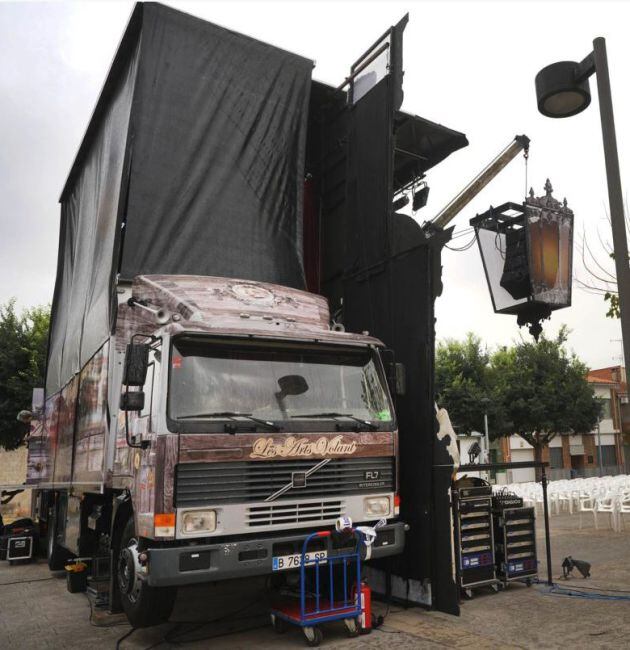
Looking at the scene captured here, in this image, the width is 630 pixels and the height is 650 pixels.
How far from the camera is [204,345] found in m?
6.04

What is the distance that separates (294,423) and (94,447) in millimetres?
2966

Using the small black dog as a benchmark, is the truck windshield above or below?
above

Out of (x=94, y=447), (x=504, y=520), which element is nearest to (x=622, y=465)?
(x=504, y=520)

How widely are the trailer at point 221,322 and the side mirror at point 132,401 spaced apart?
0.01m

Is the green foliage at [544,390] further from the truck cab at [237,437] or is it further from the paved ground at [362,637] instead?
the truck cab at [237,437]

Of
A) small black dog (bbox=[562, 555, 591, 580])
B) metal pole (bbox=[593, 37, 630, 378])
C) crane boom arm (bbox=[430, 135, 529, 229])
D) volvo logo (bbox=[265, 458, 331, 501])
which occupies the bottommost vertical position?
small black dog (bbox=[562, 555, 591, 580])

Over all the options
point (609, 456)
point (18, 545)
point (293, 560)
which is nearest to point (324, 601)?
point (293, 560)

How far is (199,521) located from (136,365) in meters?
1.51

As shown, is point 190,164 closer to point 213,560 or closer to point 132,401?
point 132,401

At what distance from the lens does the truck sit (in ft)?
18.5

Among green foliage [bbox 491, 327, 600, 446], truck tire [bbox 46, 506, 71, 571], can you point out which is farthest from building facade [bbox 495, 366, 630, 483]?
truck tire [bbox 46, 506, 71, 571]

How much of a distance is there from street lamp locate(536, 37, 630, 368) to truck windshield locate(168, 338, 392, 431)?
300 centimetres

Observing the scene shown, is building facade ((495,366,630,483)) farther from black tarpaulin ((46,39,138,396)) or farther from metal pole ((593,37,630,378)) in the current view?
metal pole ((593,37,630,378))

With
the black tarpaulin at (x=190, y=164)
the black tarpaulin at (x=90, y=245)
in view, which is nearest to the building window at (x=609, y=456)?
the black tarpaulin at (x=90, y=245)
